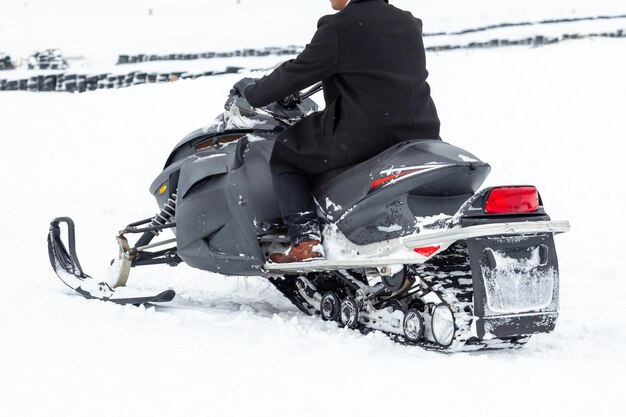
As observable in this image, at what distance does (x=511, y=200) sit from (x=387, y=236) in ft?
1.92

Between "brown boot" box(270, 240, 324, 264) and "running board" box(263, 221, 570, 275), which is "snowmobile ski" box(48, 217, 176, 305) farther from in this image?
"running board" box(263, 221, 570, 275)

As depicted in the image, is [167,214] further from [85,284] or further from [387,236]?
[387,236]

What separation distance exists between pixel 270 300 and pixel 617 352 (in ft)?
7.46

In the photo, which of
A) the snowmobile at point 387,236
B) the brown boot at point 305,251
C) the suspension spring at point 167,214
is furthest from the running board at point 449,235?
the suspension spring at point 167,214

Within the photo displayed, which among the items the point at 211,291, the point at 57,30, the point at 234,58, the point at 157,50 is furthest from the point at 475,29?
the point at 211,291

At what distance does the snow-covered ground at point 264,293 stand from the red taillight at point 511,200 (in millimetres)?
604

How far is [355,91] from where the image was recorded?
14.1 feet

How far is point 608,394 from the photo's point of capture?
3.35 meters

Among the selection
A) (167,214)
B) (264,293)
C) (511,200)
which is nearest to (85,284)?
(167,214)

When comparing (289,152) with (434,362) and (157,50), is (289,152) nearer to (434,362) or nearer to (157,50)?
(434,362)

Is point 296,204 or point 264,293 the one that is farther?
point 264,293

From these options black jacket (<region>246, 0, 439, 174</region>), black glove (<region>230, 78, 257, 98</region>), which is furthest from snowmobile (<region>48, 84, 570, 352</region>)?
black glove (<region>230, 78, 257, 98</region>)

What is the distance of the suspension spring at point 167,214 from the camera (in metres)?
5.40

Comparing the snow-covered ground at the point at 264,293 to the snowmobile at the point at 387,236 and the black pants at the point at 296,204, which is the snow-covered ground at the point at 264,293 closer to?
the snowmobile at the point at 387,236
